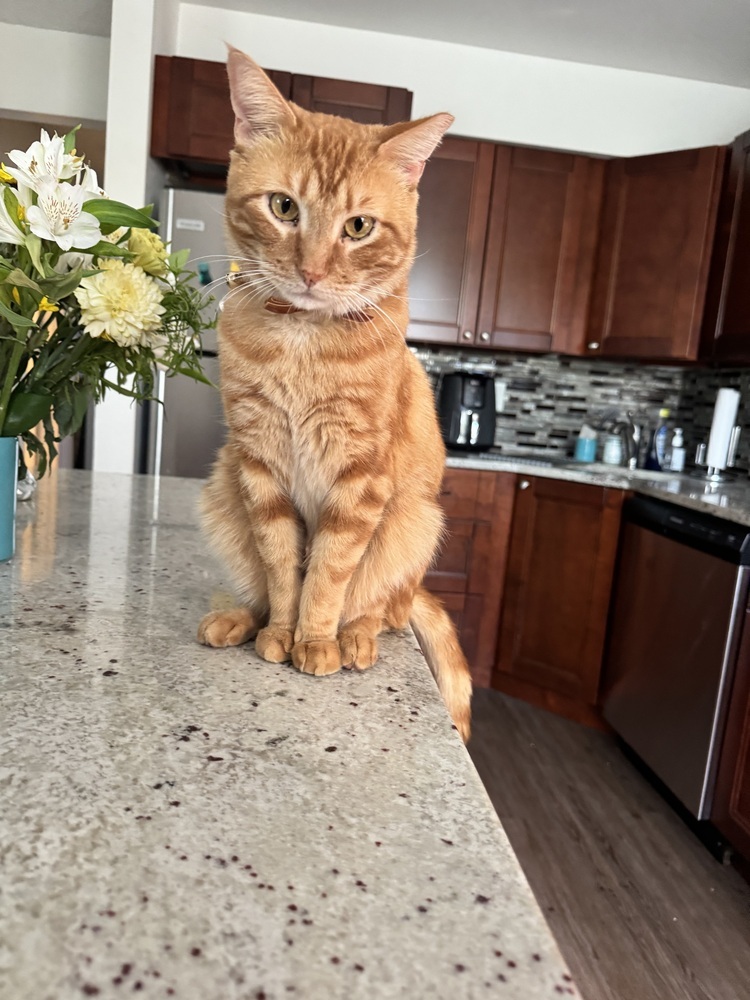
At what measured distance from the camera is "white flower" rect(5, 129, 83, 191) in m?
0.69

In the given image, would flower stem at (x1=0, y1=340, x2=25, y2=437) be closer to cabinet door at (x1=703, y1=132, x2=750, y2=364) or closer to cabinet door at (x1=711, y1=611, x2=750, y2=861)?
cabinet door at (x1=711, y1=611, x2=750, y2=861)

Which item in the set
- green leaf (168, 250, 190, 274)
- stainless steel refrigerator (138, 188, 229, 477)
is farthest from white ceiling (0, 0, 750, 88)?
green leaf (168, 250, 190, 274)

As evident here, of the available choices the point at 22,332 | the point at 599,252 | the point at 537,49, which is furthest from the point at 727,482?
the point at 22,332

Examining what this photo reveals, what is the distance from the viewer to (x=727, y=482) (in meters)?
3.07

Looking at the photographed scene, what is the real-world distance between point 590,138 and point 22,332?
3.43 m

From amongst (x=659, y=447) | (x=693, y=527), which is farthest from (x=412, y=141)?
(x=659, y=447)

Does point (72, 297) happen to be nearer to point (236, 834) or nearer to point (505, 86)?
point (236, 834)

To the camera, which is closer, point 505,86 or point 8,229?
point 8,229

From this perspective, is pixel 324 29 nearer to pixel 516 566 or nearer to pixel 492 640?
pixel 516 566

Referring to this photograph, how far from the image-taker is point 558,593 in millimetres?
2990

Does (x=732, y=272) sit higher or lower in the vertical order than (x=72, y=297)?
higher

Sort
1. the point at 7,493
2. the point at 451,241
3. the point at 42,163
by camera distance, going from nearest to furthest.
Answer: the point at 42,163 < the point at 7,493 < the point at 451,241

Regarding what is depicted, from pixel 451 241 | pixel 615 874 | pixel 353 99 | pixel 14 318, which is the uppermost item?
pixel 353 99

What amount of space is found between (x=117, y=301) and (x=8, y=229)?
0.12m
